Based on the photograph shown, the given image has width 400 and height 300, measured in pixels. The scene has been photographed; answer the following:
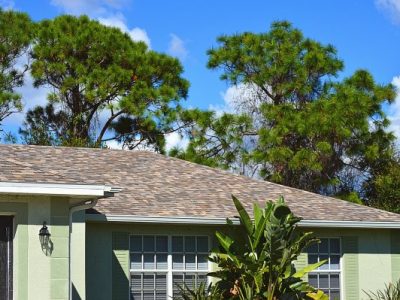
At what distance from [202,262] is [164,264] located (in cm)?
85

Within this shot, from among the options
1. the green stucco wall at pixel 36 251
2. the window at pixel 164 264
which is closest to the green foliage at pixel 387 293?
the window at pixel 164 264

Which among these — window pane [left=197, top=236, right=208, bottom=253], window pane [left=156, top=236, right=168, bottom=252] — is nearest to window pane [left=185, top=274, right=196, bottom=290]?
window pane [left=197, top=236, right=208, bottom=253]

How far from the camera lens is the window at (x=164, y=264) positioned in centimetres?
1805

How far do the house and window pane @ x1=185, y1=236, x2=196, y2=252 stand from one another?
24mm

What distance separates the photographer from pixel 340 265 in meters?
20.0

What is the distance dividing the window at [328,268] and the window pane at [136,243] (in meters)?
3.91

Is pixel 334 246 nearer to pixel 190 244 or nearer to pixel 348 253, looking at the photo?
pixel 348 253

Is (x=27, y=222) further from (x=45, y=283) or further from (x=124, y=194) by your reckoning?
(x=124, y=194)

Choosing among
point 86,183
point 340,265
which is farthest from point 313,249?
point 86,183

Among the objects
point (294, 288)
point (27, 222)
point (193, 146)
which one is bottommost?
point (294, 288)

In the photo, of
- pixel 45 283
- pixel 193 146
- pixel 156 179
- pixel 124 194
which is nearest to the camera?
pixel 45 283

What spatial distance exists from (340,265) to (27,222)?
28.5 feet

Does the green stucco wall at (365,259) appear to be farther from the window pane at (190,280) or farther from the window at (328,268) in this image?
the window pane at (190,280)

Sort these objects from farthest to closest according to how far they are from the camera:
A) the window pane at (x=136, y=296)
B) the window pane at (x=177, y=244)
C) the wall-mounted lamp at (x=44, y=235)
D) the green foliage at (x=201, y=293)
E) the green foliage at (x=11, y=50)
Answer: the green foliage at (x=11, y=50), the window pane at (x=177, y=244), the window pane at (x=136, y=296), the green foliage at (x=201, y=293), the wall-mounted lamp at (x=44, y=235)
